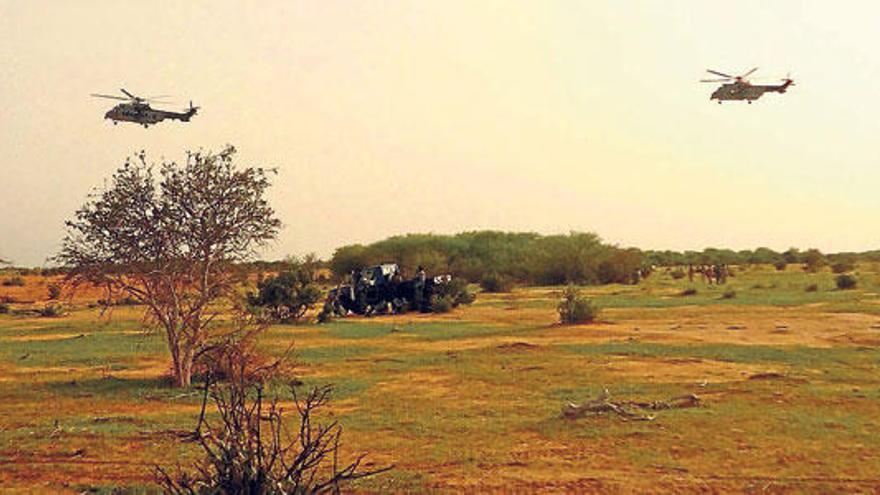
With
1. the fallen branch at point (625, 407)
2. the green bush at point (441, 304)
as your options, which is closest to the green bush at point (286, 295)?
the green bush at point (441, 304)

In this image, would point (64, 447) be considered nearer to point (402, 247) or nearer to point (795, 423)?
point (795, 423)

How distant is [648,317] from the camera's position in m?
34.1

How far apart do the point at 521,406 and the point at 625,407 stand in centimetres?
171

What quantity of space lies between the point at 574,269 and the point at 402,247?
680 inches

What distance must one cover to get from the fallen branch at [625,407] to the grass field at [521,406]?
24cm

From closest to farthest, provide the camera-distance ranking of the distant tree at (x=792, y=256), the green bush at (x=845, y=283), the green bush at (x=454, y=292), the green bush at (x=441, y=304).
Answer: the green bush at (x=441, y=304), the green bush at (x=454, y=292), the green bush at (x=845, y=283), the distant tree at (x=792, y=256)

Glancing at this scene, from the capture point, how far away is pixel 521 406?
14461mm

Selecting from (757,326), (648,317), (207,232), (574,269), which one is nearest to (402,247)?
(574,269)

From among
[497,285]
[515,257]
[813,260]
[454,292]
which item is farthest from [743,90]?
[813,260]

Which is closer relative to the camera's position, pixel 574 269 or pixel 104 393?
pixel 104 393

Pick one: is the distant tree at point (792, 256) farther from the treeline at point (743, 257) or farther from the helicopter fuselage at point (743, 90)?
the helicopter fuselage at point (743, 90)

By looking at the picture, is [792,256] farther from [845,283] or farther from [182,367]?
[182,367]

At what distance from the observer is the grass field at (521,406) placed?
32.7 feet

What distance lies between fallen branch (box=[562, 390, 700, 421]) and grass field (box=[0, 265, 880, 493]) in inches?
9.4
